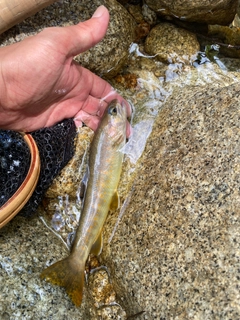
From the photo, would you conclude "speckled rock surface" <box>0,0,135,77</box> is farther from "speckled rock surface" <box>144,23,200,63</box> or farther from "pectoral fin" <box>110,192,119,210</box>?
"pectoral fin" <box>110,192,119,210</box>

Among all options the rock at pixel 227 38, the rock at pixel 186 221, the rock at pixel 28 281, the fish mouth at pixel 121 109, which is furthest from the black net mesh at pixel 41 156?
the rock at pixel 227 38

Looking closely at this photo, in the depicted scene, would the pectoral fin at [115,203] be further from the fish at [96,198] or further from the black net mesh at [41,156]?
the black net mesh at [41,156]

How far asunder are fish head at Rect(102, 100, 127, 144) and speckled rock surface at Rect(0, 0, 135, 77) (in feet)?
2.12

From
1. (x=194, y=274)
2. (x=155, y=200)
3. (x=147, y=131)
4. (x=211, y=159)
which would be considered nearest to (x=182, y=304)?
(x=194, y=274)

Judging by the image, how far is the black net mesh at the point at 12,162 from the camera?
276 cm

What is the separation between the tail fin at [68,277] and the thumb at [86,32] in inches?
68.6

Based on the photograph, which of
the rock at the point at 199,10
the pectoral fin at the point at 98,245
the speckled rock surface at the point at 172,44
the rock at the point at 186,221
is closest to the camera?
the rock at the point at 186,221

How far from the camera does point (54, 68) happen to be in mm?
2801

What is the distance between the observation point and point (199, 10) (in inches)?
149

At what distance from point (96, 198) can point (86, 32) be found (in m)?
1.40

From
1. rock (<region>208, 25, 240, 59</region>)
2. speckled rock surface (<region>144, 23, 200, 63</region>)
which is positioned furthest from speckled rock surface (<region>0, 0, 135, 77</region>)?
rock (<region>208, 25, 240, 59</region>)

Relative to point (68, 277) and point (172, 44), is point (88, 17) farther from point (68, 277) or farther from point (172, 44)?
point (68, 277)

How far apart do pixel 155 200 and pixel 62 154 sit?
3.41 ft

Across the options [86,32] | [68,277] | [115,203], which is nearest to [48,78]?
[86,32]
